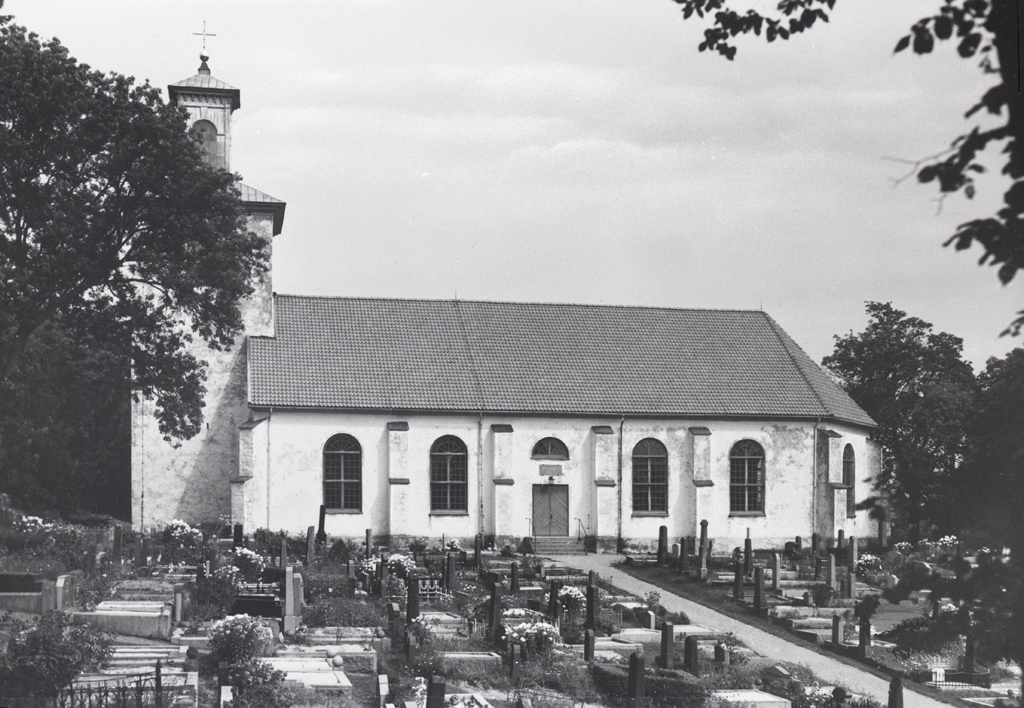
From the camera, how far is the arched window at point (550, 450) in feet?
126

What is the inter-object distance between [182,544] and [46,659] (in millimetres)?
15781

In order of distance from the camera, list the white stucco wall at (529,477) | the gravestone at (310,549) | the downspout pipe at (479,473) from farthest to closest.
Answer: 1. the downspout pipe at (479,473)
2. the white stucco wall at (529,477)
3. the gravestone at (310,549)

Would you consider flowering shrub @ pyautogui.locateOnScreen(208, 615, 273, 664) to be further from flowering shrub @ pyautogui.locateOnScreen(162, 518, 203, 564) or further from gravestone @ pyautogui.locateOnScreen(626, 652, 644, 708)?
flowering shrub @ pyautogui.locateOnScreen(162, 518, 203, 564)

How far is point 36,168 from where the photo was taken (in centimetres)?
2761

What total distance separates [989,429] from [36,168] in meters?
23.2

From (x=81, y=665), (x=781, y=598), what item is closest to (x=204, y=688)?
(x=81, y=665)

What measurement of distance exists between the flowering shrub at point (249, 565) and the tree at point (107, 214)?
6.32 m

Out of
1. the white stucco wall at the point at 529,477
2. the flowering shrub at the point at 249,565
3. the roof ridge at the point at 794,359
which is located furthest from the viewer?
the roof ridge at the point at 794,359

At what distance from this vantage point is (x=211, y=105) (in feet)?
131

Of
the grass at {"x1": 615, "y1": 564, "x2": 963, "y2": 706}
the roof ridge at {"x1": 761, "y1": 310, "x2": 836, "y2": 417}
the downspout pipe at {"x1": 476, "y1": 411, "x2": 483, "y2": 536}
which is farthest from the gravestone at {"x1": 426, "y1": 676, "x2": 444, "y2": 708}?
the roof ridge at {"x1": 761, "y1": 310, "x2": 836, "y2": 417}

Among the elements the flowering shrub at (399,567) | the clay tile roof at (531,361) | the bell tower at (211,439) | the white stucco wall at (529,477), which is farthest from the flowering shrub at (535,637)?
the clay tile roof at (531,361)

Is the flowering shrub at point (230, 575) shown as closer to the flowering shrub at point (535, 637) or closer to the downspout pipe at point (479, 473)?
the flowering shrub at point (535, 637)

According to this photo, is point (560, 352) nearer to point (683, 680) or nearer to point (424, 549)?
point (424, 549)

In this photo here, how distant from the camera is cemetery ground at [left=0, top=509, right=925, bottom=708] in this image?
1487 centimetres
